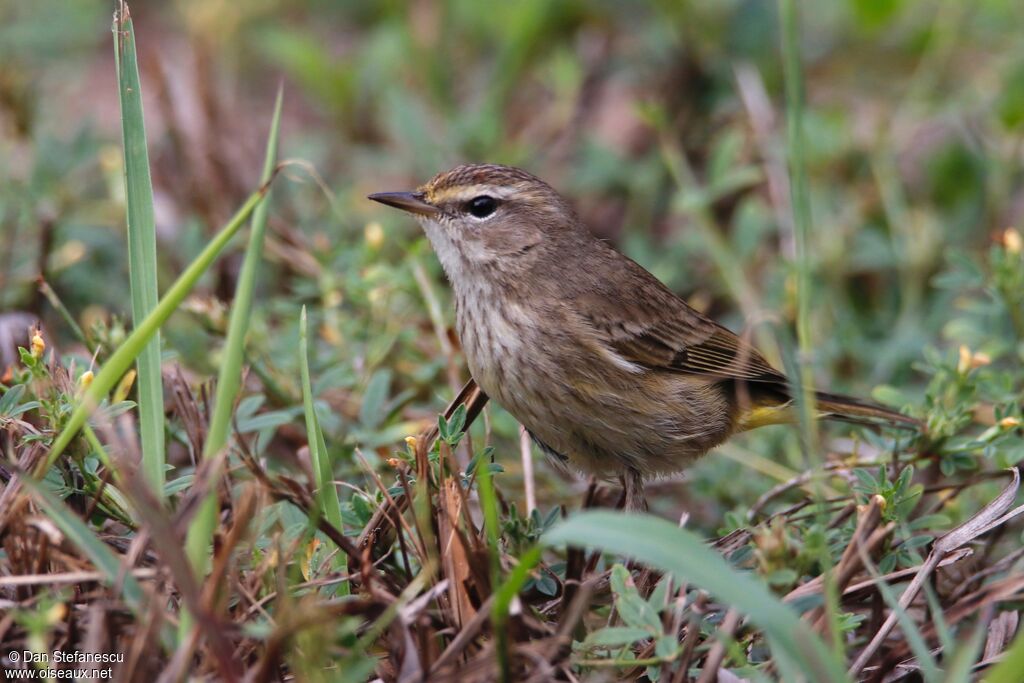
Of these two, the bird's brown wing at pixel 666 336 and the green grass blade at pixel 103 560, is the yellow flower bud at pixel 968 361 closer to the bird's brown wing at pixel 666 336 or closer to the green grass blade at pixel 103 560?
the bird's brown wing at pixel 666 336

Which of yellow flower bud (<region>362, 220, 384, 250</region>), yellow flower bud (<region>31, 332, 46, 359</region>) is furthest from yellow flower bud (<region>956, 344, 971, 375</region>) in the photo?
yellow flower bud (<region>31, 332, 46, 359</region>)

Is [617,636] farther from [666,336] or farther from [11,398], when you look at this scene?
[666,336]

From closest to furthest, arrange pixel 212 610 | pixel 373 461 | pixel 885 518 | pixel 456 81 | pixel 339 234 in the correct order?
pixel 212 610 → pixel 885 518 → pixel 373 461 → pixel 339 234 → pixel 456 81

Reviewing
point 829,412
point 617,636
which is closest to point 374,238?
point 829,412

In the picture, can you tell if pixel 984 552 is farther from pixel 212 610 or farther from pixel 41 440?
pixel 41 440

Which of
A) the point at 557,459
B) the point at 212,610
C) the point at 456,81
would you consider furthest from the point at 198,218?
the point at 212,610

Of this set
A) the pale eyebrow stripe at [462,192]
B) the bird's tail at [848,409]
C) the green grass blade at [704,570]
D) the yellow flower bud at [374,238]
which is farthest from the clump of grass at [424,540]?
the pale eyebrow stripe at [462,192]
